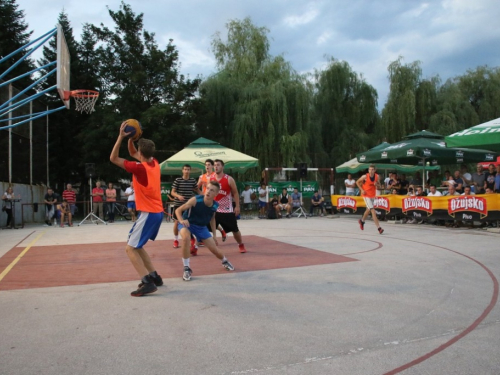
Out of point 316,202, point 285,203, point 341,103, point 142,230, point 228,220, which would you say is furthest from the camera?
point 341,103

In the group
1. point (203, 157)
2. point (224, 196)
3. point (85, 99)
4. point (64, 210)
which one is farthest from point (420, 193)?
point (64, 210)

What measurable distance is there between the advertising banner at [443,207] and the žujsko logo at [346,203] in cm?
55

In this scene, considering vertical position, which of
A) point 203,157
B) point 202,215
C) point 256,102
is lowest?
point 202,215

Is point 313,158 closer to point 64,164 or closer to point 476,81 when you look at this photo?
point 476,81

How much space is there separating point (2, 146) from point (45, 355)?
19.6 m

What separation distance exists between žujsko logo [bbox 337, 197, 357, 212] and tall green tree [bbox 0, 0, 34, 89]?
2207 centimetres

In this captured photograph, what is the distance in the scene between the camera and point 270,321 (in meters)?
4.60

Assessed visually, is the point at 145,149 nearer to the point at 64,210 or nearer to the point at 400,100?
the point at 64,210

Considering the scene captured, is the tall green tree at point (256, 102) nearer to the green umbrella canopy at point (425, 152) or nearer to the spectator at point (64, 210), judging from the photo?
Answer: the green umbrella canopy at point (425, 152)

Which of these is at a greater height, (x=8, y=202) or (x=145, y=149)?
(x=145, y=149)

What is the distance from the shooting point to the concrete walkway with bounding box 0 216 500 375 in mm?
3561

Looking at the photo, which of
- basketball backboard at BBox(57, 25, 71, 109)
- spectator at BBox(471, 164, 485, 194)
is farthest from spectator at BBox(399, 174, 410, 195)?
basketball backboard at BBox(57, 25, 71, 109)

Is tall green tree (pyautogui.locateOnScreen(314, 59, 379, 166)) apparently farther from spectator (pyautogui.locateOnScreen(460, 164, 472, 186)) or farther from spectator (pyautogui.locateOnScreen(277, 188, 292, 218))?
spectator (pyautogui.locateOnScreen(460, 164, 472, 186))

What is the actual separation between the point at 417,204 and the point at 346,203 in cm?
508
